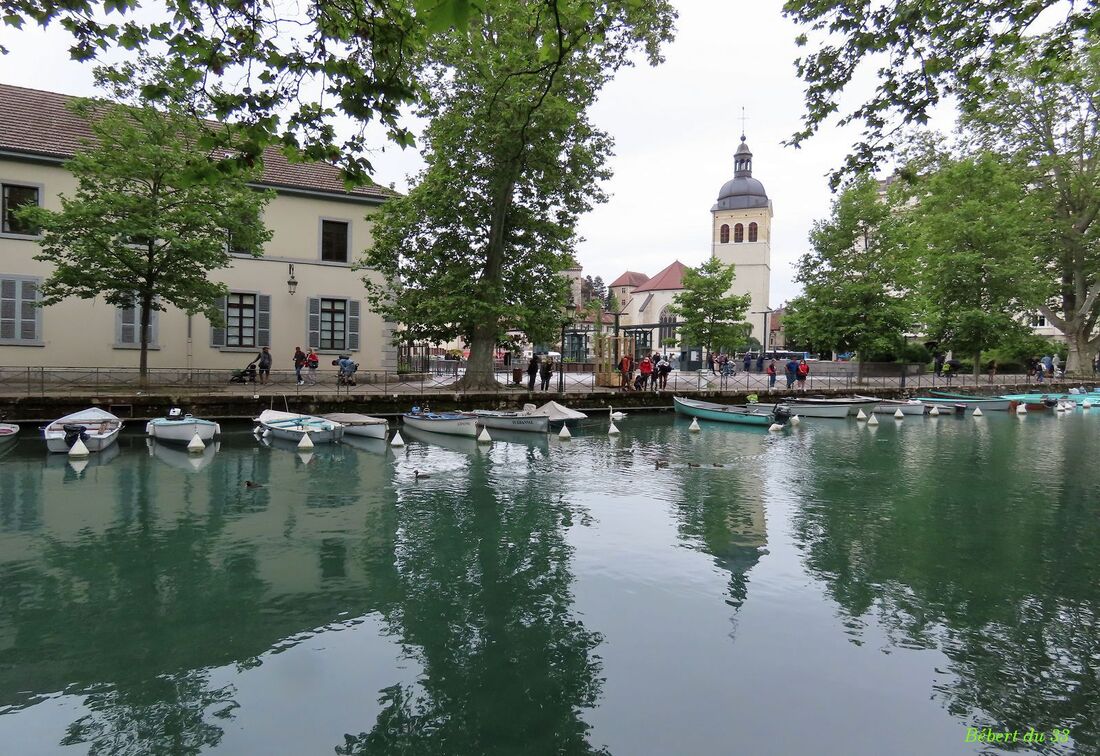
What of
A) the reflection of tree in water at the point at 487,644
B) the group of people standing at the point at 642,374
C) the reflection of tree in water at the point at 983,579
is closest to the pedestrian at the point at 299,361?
the group of people standing at the point at 642,374

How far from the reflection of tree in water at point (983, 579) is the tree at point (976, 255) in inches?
997

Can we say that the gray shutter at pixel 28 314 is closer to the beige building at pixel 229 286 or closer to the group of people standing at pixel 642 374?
the beige building at pixel 229 286

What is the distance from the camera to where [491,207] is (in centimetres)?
2375

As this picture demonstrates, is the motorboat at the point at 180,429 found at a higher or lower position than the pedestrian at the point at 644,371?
lower

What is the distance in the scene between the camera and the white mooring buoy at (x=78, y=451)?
1489 centimetres

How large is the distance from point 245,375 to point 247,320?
7.88 feet

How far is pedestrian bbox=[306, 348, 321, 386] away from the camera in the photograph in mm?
24369

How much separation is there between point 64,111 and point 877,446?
2961 centimetres

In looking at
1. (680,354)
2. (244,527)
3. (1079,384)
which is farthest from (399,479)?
(1079,384)

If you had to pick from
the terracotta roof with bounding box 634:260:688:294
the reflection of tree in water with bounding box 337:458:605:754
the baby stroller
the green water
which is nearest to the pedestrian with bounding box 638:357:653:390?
the green water

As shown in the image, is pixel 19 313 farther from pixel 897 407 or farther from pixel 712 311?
pixel 897 407

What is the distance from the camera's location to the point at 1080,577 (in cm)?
801

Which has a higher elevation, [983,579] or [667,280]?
[667,280]

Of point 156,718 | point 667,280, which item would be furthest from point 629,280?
point 156,718
